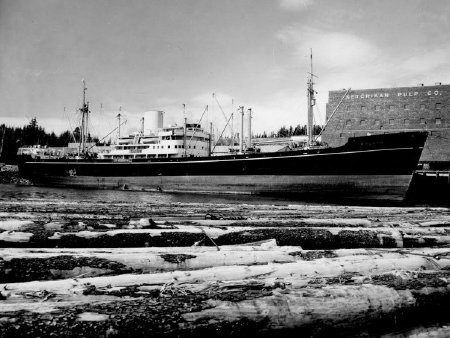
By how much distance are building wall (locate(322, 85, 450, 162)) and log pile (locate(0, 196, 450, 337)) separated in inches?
1653

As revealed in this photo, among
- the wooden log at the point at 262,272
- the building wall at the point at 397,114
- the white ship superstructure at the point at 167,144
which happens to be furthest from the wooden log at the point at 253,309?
the building wall at the point at 397,114

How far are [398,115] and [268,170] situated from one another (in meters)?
26.7

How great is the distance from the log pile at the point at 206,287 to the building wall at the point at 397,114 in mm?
41989

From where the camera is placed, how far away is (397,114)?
138 ft

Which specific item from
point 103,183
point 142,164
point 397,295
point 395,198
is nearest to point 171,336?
point 397,295

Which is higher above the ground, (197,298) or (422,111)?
(422,111)

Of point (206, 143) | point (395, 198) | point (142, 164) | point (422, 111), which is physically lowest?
point (395, 198)

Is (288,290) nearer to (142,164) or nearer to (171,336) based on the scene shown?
(171,336)

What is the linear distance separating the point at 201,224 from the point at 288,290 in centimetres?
172

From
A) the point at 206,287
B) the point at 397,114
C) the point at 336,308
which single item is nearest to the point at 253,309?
the point at 206,287

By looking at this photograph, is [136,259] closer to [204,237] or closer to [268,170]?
[204,237]

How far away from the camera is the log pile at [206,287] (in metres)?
1.31

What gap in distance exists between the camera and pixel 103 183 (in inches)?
1304

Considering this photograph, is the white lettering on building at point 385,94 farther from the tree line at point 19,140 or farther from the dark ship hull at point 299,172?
the tree line at point 19,140
